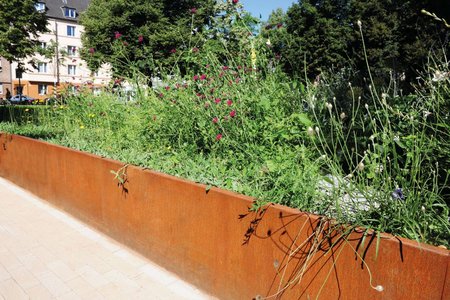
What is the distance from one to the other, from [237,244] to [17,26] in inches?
990

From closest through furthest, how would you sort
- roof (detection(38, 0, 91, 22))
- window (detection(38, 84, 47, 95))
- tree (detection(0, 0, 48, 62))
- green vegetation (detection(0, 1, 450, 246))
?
green vegetation (detection(0, 1, 450, 246)) → tree (detection(0, 0, 48, 62)) → window (detection(38, 84, 47, 95)) → roof (detection(38, 0, 91, 22))

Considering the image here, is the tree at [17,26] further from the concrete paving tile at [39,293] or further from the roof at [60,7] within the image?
the roof at [60,7]

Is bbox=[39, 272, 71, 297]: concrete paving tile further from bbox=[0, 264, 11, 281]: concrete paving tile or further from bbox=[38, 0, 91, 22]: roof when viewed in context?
bbox=[38, 0, 91, 22]: roof

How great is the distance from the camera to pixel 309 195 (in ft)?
7.55

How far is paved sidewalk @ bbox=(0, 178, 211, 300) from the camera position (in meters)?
2.96

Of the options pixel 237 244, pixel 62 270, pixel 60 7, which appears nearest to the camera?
pixel 237 244

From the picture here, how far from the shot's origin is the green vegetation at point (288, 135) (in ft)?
6.51

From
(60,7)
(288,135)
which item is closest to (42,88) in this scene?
(60,7)

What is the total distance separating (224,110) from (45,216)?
289 cm

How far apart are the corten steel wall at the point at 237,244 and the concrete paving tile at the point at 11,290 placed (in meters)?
1.01

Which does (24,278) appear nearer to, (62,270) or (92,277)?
(62,270)

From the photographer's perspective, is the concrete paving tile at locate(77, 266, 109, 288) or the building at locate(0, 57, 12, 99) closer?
the concrete paving tile at locate(77, 266, 109, 288)

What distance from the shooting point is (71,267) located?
3383 millimetres

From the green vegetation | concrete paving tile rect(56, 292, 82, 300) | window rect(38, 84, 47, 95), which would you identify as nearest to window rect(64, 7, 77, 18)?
window rect(38, 84, 47, 95)
